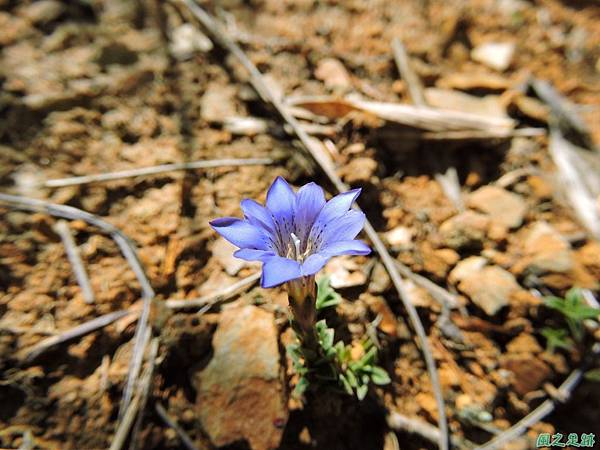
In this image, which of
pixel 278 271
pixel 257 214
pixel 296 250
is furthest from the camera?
pixel 296 250

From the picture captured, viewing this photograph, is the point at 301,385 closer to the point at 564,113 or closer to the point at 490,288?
the point at 490,288

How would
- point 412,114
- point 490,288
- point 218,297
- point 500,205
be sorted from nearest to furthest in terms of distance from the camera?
1. point 218,297
2. point 490,288
3. point 500,205
4. point 412,114

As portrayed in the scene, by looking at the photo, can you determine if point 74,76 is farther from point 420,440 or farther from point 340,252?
point 420,440

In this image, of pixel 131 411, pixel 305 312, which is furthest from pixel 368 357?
pixel 131 411

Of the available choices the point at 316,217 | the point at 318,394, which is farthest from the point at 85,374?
the point at 316,217

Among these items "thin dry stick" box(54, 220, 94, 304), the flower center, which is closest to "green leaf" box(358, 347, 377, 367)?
the flower center

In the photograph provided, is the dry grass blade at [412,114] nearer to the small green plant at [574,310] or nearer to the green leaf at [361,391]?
the small green plant at [574,310]

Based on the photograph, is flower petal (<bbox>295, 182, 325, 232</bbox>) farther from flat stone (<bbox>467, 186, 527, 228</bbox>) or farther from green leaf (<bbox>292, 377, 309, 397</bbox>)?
flat stone (<bbox>467, 186, 527, 228</bbox>)
